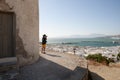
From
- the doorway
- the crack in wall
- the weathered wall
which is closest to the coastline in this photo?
the weathered wall

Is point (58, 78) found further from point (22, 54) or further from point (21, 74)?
point (22, 54)

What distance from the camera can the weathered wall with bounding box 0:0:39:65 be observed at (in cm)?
677

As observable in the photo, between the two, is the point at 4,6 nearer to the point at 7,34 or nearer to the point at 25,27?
the point at 7,34

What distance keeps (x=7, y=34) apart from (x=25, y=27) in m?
0.98

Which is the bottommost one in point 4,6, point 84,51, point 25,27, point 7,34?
point 84,51

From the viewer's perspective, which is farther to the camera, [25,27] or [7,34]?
[25,27]

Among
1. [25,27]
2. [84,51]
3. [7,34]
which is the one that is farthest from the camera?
[84,51]

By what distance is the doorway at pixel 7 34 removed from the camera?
21.5 feet

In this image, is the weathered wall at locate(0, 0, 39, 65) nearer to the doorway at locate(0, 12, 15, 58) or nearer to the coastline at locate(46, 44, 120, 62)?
the doorway at locate(0, 12, 15, 58)

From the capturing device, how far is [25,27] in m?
7.41

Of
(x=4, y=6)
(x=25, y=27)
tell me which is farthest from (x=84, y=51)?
(x=4, y=6)

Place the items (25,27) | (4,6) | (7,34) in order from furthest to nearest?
1. (25,27)
2. (7,34)
3. (4,6)

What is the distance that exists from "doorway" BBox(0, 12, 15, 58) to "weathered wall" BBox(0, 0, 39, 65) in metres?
0.19

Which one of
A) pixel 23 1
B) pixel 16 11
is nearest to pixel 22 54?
pixel 16 11
